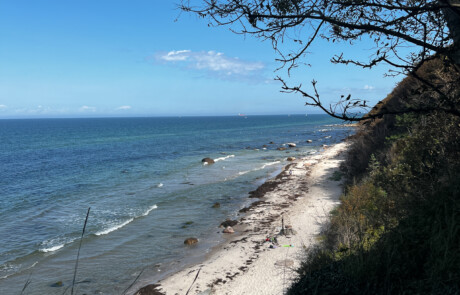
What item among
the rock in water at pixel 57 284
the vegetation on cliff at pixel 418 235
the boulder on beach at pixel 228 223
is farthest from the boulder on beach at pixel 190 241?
the vegetation on cliff at pixel 418 235

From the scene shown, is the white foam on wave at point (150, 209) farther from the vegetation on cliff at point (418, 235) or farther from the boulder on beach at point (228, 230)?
the vegetation on cliff at point (418, 235)

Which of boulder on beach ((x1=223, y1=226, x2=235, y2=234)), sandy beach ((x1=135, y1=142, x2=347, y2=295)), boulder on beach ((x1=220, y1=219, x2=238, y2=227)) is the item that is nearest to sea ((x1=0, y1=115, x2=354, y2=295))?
boulder on beach ((x1=223, y1=226, x2=235, y2=234))

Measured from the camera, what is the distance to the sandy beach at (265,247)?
37.8 ft

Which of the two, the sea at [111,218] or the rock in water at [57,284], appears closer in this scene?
the rock in water at [57,284]

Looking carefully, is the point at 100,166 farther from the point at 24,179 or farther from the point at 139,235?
the point at 139,235

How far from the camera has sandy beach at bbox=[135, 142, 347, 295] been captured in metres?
11.5

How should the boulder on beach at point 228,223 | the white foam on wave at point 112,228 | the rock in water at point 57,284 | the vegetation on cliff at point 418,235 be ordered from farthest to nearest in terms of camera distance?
1. the boulder on beach at point 228,223
2. the white foam on wave at point 112,228
3. the rock in water at point 57,284
4. the vegetation on cliff at point 418,235

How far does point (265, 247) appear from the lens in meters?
14.8

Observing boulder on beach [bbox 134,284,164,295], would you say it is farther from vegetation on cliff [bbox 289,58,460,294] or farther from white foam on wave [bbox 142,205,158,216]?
white foam on wave [bbox 142,205,158,216]

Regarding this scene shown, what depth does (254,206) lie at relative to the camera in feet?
73.9

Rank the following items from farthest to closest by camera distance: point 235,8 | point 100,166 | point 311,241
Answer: point 100,166
point 311,241
point 235,8

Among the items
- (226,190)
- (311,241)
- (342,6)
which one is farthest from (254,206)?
(342,6)

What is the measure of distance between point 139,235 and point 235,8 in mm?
16469

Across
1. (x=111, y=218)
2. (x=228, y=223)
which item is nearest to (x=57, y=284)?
(x=111, y=218)
